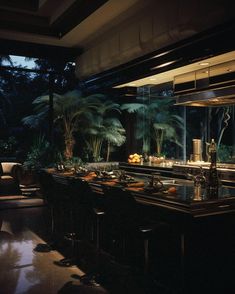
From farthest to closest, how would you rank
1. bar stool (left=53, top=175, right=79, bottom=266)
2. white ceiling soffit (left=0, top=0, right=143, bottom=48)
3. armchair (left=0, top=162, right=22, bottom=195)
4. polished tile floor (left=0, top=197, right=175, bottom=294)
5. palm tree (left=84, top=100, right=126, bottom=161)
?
Answer: palm tree (left=84, top=100, right=126, bottom=161) < armchair (left=0, top=162, right=22, bottom=195) < white ceiling soffit (left=0, top=0, right=143, bottom=48) < bar stool (left=53, top=175, right=79, bottom=266) < polished tile floor (left=0, top=197, right=175, bottom=294)

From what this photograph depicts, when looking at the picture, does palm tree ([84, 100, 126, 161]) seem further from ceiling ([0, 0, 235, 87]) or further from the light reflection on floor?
the light reflection on floor

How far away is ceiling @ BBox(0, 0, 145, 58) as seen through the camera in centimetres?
481

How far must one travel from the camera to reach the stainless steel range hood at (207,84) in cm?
469

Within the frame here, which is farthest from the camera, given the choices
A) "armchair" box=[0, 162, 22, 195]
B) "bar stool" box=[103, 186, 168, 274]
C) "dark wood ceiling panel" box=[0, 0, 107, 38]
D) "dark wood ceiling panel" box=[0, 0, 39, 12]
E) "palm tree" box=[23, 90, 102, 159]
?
"armchair" box=[0, 162, 22, 195]

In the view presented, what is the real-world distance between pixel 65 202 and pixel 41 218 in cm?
210

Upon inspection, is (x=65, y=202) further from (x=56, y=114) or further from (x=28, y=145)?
(x=28, y=145)

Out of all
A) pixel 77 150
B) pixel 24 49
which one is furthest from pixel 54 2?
pixel 77 150

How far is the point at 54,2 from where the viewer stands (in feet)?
16.4

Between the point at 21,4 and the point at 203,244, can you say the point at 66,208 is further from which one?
the point at 21,4

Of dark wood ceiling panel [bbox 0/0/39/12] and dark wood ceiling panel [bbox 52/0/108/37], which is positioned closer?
dark wood ceiling panel [bbox 52/0/108/37]

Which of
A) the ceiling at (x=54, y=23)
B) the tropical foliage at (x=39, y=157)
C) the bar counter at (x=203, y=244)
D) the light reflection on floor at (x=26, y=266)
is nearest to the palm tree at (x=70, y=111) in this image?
the tropical foliage at (x=39, y=157)

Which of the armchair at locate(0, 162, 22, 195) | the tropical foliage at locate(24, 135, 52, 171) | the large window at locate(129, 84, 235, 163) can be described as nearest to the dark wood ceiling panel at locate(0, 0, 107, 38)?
the large window at locate(129, 84, 235, 163)

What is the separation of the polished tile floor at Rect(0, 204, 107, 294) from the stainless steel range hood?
2947 millimetres

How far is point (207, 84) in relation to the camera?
5.05 metres
